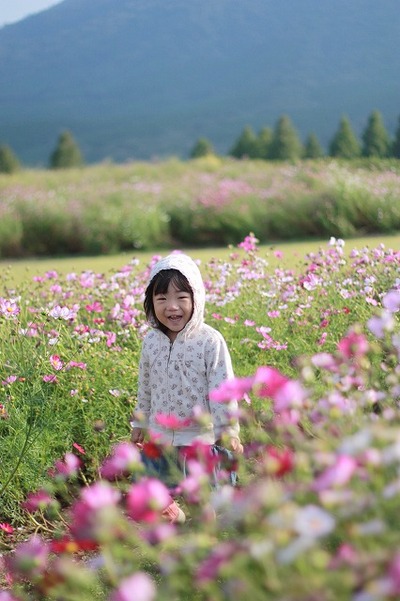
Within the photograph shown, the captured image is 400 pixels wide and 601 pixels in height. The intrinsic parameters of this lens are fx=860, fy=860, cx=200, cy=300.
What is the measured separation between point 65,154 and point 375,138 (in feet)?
32.0

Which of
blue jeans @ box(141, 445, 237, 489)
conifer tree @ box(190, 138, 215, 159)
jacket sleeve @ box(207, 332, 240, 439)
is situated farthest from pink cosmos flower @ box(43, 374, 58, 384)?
conifer tree @ box(190, 138, 215, 159)

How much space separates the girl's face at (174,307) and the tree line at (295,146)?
23.0 m

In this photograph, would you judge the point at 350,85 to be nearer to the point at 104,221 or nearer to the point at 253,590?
the point at 104,221

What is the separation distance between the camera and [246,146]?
28641 millimetres

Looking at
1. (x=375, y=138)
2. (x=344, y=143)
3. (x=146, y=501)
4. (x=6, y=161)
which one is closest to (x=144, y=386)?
(x=146, y=501)

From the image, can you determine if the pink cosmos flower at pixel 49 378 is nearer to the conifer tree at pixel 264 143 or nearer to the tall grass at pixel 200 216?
the tall grass at pixel 200 216

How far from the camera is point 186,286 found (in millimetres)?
2766

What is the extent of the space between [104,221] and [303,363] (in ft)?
34.0

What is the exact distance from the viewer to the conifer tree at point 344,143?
26156 mm

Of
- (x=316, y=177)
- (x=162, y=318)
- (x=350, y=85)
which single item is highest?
(x=350, y=85)

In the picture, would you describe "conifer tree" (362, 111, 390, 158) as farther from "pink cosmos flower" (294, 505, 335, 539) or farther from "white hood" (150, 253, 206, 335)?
"pink cosmos flower" (294, 505, 335, 539)

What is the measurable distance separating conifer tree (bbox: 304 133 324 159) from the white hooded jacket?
24803 millimetres

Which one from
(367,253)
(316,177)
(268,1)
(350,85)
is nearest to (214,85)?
(268,1)

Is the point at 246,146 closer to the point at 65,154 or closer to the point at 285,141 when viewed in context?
the point at 285,141
